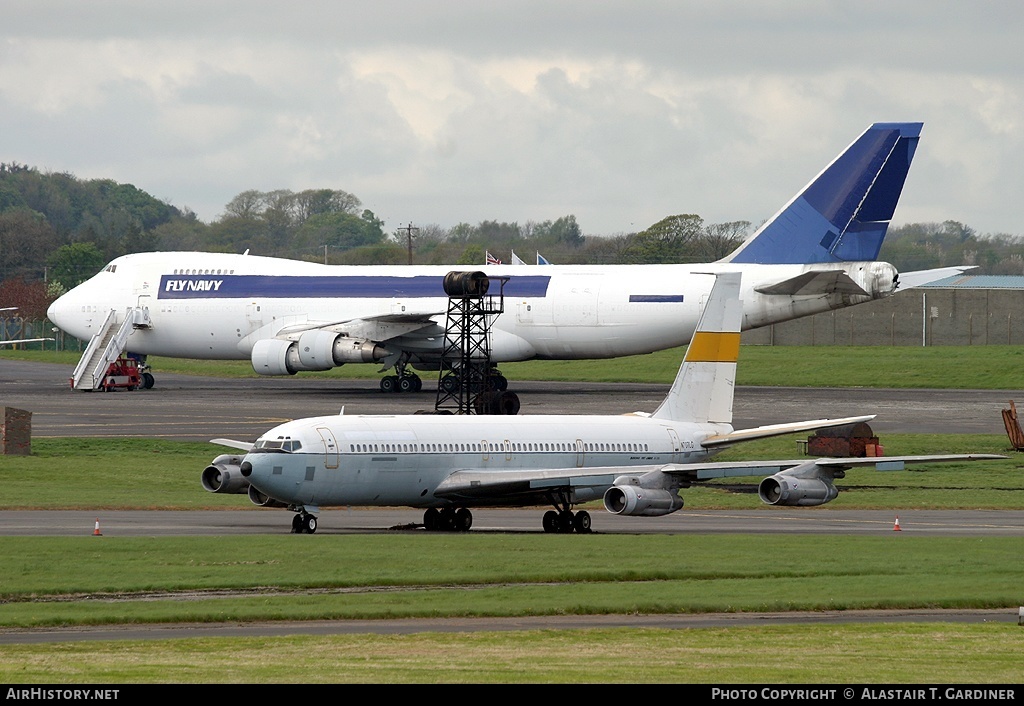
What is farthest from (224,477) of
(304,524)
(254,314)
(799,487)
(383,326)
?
(254,314)

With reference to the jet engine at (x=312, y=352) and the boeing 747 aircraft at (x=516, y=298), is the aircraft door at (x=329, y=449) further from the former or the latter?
the jet engine at (x=312, y=352)

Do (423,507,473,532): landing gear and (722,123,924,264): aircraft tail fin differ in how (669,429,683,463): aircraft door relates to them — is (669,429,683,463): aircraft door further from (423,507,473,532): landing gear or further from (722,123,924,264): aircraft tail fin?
(722,123,924,264): aircraft tail fin

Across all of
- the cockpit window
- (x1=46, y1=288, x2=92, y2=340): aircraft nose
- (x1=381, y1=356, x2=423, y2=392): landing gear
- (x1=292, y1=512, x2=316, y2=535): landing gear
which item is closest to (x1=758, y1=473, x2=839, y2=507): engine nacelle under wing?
(x1=292, y1=512, x2=316, y2=535): landing gear

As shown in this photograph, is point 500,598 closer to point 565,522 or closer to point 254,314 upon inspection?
point 565,522

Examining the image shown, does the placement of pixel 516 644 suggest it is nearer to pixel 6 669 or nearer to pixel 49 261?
pixel 6 669

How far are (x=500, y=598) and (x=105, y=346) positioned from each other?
57434mm

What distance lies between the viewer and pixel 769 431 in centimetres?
4000

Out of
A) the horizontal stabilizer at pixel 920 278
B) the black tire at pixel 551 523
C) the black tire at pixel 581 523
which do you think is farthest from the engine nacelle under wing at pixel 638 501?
the horizontal stabilizer at pixel 920 278

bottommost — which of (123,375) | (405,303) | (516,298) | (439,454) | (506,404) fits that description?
(439,454)

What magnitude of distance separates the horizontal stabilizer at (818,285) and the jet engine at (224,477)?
37225 millimetres

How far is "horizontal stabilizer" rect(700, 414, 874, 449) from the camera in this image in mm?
38938

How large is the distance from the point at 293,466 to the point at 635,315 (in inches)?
1511
